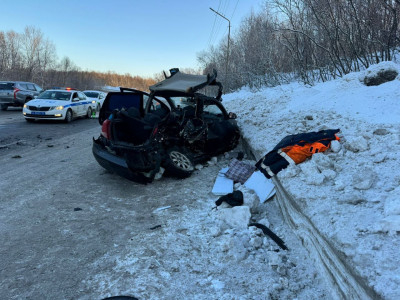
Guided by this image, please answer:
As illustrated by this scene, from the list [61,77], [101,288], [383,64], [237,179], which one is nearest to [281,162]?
[237,179]

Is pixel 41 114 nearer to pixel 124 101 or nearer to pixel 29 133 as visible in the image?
pixel 29 133

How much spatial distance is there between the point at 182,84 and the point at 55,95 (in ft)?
32.3

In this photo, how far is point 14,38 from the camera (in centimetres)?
5625

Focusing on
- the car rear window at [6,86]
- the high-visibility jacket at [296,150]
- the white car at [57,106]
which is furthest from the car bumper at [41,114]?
the high-visibility jacket at [296,150]

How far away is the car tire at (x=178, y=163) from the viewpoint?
5.11m

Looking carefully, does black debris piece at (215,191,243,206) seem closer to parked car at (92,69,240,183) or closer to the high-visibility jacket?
the high-visibility jacket

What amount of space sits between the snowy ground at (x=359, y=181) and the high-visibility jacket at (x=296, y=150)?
160 mm

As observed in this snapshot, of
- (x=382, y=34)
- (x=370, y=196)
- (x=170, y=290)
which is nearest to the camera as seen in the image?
(x=170, y=290)

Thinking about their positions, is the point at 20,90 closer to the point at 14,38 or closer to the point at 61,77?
the point at 14,38

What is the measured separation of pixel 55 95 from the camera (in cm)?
1351

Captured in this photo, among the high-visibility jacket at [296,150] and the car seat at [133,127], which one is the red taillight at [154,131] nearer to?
the car seat at [133,127]

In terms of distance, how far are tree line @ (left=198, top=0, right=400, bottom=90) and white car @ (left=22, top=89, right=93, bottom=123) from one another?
30.6 feet

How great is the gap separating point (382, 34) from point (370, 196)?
7.63 m

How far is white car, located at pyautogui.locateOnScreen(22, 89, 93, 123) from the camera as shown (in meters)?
12.1
